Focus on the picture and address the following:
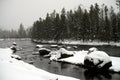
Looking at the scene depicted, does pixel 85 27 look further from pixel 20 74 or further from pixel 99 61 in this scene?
pixel 20 74

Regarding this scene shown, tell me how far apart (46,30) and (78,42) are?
20.5 meters

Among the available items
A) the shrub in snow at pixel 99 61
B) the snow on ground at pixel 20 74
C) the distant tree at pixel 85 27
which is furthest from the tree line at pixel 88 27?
the snow on ground at pixel 20 74

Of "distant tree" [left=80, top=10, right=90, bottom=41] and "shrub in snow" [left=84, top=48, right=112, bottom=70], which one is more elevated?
"distant tree" [left=80, top=10, right=90, bottom=41]

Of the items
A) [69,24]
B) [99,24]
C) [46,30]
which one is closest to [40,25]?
[46,30]

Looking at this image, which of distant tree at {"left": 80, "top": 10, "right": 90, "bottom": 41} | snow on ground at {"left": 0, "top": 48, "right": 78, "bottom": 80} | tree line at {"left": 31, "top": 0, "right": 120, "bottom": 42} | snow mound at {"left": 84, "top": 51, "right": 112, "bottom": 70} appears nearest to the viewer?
snow on ground at {"left": 0, "top": 48, "right": 78, "bottom": 80}

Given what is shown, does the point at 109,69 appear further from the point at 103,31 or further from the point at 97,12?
the point at 97,12

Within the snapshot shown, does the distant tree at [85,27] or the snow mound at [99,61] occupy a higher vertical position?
the distant tree at [85,27]

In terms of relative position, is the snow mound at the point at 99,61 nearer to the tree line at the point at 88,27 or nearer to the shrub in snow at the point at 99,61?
the shrub in snow at the point at 99,61

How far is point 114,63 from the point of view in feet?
72.0

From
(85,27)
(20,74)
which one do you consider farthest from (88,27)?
(20,74)


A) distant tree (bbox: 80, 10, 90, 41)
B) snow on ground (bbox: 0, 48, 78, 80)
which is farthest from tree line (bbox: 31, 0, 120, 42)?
snow on ground (bbox: 0, 48, 78, 80)

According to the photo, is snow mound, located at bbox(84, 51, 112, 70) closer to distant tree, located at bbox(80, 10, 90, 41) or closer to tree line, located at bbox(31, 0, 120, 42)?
tree line, located at bbox(31, 0, 120, 42)

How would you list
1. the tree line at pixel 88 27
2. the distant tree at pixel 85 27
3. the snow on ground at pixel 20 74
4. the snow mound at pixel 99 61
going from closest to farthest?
the snow on ground at pixel 20 74 < the snow mound at pixel 99 61 < the tree line at pixel 88 27 < the distant tree at pixel 85 27

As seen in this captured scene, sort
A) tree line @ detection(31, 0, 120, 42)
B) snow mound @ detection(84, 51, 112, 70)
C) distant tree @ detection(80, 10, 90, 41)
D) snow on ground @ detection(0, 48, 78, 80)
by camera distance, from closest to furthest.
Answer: snow on ground @ detection(0, 48, 78, 80) → snow mound @ detection(84, 51, 112, 70) → tree line @ detection(31, 0, 120, 42) → distant tree @ detection(80, 10, 90, 41)
